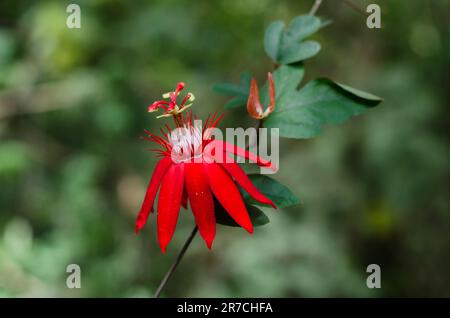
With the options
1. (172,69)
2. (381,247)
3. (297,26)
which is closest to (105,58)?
(172,69)

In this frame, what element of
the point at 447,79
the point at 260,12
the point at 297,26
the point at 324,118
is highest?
the point at 260,12

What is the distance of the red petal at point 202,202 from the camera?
27.0 inches

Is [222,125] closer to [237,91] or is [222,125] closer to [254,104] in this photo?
[237,91]

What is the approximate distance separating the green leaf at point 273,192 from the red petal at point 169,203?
10 cm

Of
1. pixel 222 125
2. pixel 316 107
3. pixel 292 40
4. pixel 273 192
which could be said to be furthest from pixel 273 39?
pixel 222 125

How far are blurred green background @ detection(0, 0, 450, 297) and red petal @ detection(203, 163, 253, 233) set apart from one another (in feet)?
4.47

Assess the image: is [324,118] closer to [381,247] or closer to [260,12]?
[381,247]

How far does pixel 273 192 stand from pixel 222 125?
7.80ft

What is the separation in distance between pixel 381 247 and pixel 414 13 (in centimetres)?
119

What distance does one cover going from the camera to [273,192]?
73cm

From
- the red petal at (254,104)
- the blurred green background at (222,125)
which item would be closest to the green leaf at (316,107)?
the red petal at (254,104)

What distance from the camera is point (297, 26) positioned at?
0.89 metres

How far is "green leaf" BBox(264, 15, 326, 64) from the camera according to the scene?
0.85m

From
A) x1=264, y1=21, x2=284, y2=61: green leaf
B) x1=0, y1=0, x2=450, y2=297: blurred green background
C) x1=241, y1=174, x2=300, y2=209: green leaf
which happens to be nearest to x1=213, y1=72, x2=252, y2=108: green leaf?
x1=264, y1=21, x2=284, y2=61: green leaf
